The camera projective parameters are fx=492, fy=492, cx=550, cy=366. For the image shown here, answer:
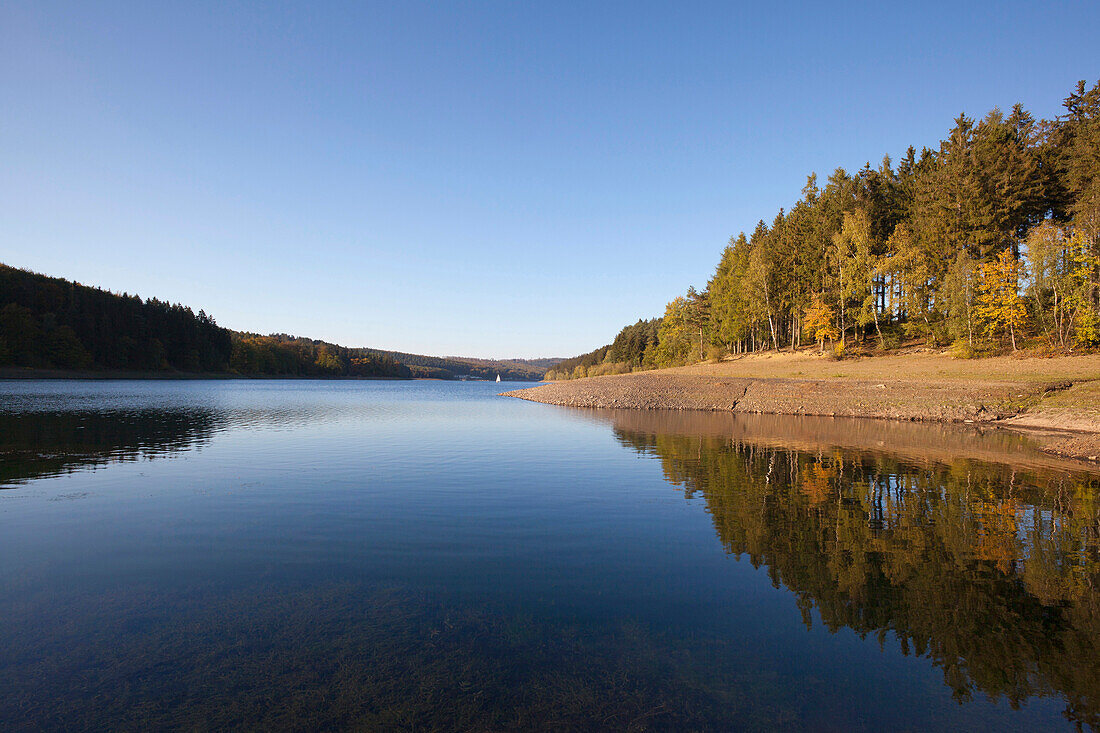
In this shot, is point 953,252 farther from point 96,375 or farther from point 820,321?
point 96,375

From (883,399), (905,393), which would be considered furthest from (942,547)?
(905,393)

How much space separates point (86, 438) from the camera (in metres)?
25.8

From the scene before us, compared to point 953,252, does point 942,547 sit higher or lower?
lower

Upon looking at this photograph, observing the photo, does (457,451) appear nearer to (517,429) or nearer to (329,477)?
(329,477)

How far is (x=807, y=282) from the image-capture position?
71125 mm

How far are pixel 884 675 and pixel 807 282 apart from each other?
7467 cm

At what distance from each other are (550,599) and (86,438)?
98.8 feet

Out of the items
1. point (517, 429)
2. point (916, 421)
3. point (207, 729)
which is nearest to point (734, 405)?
point (916, 421)

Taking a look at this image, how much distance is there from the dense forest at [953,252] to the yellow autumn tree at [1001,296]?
0.13 m

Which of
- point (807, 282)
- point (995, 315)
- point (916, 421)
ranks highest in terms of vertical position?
point (807, 282)

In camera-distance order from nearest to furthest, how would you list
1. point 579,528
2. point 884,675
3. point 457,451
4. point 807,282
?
point 884,675 → point 579,528 → point 457,451 → point 807,282

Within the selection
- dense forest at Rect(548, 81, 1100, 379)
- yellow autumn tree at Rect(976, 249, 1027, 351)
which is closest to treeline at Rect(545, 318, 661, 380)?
dense forest at Rect(548, 81, 1100, 379)

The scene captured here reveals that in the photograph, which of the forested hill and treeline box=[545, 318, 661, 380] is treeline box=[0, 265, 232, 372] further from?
treeline box=[545, 318, 661, 380]

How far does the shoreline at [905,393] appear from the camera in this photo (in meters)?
30.3
